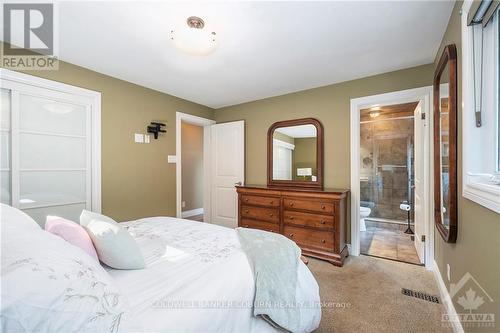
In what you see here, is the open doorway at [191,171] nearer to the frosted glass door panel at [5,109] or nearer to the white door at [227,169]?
the white door at [227,169]

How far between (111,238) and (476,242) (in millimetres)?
2016

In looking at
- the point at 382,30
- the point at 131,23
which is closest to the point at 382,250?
the point at 382,30

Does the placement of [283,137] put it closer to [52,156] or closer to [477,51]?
[477,51]

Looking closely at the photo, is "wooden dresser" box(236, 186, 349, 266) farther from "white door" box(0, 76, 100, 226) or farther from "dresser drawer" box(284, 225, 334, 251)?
"white door" box(0, 76, 100, 226)

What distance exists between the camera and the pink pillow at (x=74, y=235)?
1.17 m

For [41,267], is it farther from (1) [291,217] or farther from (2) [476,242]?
(1) [291,217]

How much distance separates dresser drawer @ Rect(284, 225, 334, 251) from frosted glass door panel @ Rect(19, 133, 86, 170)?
272 cm

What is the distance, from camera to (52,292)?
665 mm

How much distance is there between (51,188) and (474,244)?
12.0 ft

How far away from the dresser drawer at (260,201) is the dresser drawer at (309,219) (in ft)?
0.65

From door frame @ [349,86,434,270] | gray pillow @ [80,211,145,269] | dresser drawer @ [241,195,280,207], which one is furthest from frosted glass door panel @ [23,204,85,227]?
door frame @ [349,86,434,270]

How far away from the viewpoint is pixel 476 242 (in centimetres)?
127

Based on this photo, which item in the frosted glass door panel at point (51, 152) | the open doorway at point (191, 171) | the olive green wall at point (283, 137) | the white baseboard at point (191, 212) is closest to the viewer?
the frosted glass door panel at point (51, 152)

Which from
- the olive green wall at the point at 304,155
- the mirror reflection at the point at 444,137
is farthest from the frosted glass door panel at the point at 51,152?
the mirror reflection at the point at 444,137
